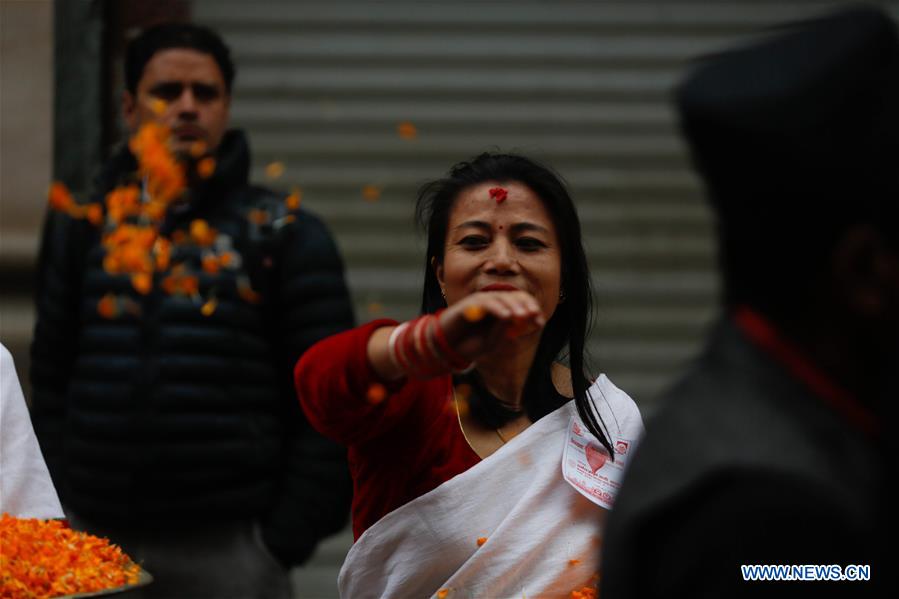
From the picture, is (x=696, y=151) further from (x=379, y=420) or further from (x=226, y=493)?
(x=226, y=493)

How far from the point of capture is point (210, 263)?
400 cm

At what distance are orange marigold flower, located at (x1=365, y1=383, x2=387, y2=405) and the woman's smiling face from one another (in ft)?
1.54

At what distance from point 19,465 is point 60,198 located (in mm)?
2152

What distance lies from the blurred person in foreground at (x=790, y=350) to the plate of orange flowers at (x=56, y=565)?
4.25ft

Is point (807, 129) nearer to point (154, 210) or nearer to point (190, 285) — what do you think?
point (190, 285)

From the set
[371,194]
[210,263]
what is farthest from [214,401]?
[371,194]

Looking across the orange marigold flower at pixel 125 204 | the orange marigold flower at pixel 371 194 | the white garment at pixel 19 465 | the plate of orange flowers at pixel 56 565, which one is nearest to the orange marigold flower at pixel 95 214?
the orange marigold flower at pixel 125 204

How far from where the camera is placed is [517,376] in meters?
3.09

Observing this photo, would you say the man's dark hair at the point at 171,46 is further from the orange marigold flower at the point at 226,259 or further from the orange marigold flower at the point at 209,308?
the orange marigold flower at the point at 209,308

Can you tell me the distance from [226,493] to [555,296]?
136 cm

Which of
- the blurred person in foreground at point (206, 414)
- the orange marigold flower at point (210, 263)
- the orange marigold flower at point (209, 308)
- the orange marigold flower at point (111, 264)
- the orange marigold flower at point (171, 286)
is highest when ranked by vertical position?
the orange marigold flower at point (210, 263)

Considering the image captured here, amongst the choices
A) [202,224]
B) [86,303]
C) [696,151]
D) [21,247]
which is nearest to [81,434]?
[86,303]

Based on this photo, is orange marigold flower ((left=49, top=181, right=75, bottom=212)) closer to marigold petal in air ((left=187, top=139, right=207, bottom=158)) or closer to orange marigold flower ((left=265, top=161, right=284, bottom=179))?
marigold petal in air ((left=187, top=139, right=207, bottom=158))

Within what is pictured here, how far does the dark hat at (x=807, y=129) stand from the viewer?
4.70 ft
